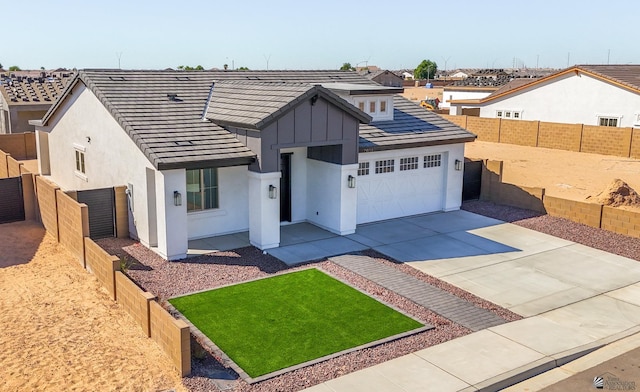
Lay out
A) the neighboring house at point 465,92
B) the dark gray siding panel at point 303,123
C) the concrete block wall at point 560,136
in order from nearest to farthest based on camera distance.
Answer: the dark gray siding panel at point 303,123, the concrete block wall at point 560,136, the neighboring house at point 465,92

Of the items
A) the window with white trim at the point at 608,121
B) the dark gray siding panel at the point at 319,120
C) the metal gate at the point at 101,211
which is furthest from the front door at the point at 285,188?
the window with white trim at the point at 608,121

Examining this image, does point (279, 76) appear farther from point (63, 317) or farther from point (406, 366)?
point (406, 366)

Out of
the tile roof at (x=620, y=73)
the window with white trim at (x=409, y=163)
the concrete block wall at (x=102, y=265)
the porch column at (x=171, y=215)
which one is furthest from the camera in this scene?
the tile roof at (x=620, y=73)

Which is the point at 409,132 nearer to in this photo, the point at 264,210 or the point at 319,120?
the point at 319,120

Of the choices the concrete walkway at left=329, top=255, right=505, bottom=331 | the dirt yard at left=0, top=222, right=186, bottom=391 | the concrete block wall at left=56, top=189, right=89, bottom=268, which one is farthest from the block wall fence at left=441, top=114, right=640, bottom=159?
the dirt yard at left=0, top=222, right=186, bottom=391

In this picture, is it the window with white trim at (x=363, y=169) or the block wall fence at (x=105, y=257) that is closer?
the block wall fence at (x=105, y=257)

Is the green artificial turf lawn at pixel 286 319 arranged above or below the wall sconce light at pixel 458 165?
below

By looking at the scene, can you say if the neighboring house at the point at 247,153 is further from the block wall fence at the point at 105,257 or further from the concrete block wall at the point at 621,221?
the concrete block wall at the point at 621,221

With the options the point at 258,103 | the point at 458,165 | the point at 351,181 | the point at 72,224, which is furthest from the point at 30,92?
the point at 458,165
